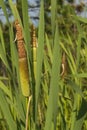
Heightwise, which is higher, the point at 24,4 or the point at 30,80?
the point at 24,4

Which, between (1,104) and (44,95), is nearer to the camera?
(1,104)

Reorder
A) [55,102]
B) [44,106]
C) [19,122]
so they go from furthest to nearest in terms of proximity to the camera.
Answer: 1. [44,106]
2. [19,122]
3. [55,102]

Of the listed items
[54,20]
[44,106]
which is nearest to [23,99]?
[54,20]

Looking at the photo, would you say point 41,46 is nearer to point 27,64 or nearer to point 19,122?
point 27,64

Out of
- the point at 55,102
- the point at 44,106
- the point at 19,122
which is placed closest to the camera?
the point at 55,102

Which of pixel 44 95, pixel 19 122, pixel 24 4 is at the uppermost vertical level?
pixel 24 4

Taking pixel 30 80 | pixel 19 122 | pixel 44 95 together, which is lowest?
pixel 44 95

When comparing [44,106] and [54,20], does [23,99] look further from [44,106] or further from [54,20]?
[44,106]

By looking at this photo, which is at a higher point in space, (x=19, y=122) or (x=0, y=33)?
(x=0, y=33)

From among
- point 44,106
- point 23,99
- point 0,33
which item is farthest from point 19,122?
point 44,106
